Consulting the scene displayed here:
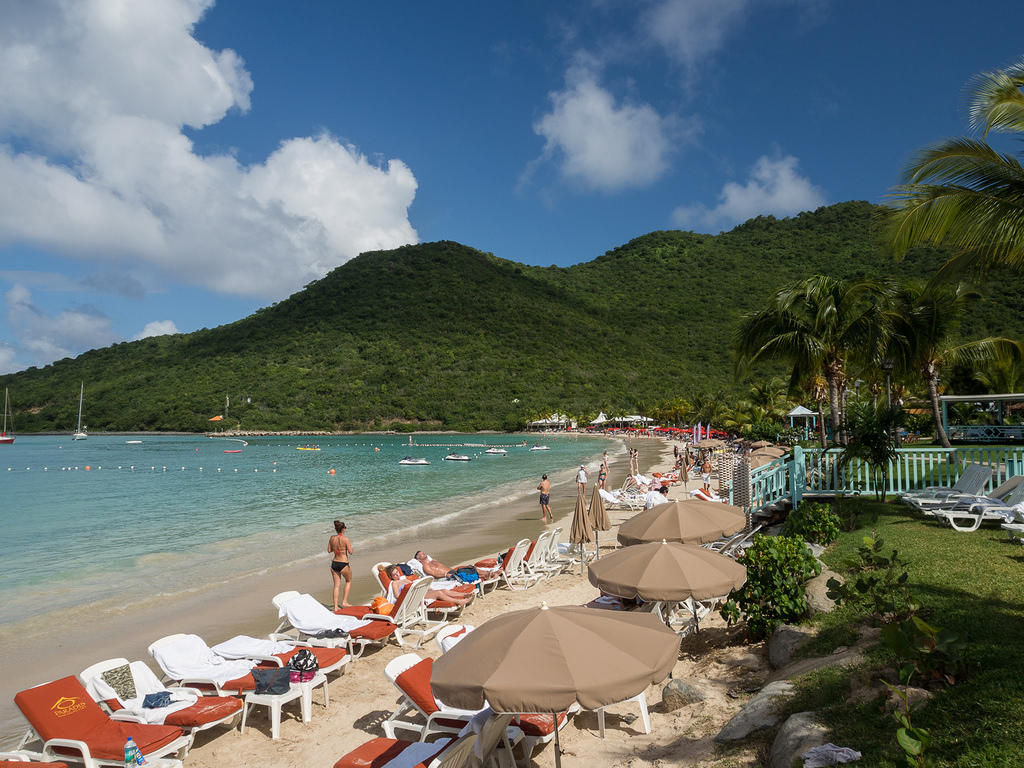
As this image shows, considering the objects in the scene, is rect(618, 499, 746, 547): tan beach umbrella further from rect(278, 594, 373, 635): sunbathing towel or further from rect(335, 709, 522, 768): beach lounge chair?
rect(278, 594, 373, 635): sunbathing towel

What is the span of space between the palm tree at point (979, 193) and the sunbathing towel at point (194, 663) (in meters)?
8.55

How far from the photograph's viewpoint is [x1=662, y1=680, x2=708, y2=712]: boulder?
16.1 feet

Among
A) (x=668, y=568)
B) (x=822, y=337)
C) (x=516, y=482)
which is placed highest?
(x=822, y=337)

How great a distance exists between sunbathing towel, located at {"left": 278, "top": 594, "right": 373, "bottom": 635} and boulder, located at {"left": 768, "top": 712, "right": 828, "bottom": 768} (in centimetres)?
483

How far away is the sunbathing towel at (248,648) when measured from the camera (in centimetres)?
587

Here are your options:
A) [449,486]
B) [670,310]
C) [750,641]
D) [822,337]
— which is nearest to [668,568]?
[750,641]

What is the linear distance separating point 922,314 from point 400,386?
300ft

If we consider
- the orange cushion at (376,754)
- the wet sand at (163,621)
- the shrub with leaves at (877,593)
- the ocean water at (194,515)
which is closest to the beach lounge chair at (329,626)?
the wet sand at (163,621)

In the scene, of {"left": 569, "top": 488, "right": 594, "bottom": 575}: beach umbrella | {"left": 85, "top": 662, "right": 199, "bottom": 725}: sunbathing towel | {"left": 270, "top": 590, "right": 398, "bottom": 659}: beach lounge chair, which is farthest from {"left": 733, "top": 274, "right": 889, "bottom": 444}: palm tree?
{"left": 85, "top": 662, "right": 199, "bottom": 725}: sunbathing towel

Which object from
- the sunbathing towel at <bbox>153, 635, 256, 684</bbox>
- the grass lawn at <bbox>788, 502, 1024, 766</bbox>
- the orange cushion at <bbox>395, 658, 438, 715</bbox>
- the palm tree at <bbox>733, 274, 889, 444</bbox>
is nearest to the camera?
the grass lawn at <bbox>788, 502, 1024, 766</bbox>

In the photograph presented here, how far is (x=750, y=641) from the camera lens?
5855mm

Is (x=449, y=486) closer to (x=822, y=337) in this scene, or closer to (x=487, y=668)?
(x=822, y=337)

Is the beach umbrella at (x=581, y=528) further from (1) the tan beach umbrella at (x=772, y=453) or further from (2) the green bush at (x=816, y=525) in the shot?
(1) the tan beach umbrella at (x=772, y=453)

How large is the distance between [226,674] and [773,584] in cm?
508
